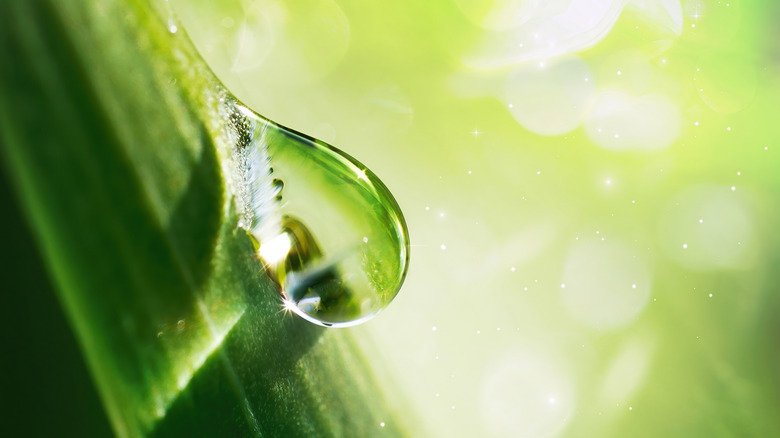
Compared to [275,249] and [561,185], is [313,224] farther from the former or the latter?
[561,185]

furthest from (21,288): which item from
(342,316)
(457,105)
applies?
(457,105)

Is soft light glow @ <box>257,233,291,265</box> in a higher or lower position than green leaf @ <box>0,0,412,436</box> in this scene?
lower

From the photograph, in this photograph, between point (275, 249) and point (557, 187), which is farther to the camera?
point (557, 187)

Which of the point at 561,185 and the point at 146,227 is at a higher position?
the point at 146,227

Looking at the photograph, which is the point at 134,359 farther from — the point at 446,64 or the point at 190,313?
the point at 446,64

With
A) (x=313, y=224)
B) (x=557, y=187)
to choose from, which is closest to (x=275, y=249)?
(x=313, y=224)

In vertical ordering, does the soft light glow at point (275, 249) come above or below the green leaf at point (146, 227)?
below
